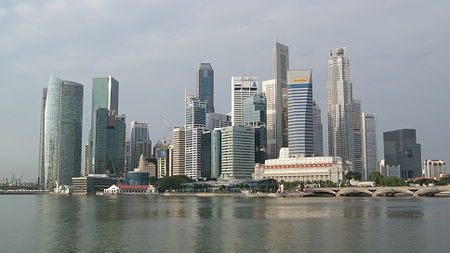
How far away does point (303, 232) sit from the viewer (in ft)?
248

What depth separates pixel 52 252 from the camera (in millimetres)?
59438

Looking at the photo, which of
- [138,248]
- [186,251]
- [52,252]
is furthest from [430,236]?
[52,252]

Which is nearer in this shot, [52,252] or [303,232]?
[52,252]

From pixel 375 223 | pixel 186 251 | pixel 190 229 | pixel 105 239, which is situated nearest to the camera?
pixel 186 251

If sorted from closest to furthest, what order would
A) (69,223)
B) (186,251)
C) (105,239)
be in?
(186,251), (105,239), (69,223)

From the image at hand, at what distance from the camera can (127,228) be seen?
3319 inches

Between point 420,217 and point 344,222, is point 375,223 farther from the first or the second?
point 420,217

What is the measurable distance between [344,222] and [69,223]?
180 feet

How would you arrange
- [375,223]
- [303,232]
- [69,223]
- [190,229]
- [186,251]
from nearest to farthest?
[186,251] → [303,232] → [190,229] → [375,223] → [69,223]

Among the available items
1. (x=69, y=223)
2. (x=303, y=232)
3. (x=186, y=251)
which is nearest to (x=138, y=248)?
(x=186, y=251)

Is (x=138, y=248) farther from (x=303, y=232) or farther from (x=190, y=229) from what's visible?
(x=303, y=232)

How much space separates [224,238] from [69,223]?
134ft

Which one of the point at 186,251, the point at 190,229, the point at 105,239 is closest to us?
the point at 186,251

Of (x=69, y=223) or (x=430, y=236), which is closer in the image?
(x=430, y=236)
